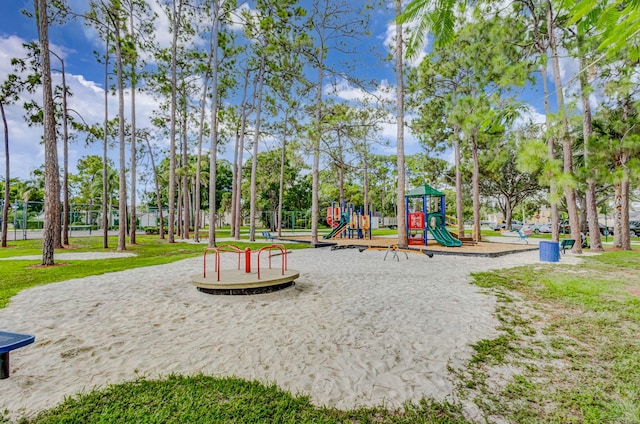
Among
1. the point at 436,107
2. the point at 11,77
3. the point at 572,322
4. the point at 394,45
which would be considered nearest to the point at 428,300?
the point at 572,322

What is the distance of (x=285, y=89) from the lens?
733 inches

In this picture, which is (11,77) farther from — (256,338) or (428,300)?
(428,300)

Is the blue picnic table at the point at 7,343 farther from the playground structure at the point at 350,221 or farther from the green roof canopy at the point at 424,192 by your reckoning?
the playground structure at the point at 350,221

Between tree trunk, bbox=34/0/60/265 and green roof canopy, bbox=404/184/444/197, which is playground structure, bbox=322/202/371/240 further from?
tree trunk, bbox=34/0/60/265

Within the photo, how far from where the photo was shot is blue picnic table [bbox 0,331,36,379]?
242cm

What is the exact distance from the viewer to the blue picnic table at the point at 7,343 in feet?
7.96

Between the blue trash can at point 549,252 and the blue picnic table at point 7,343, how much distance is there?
12.7m

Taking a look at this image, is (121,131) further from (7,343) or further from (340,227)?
(7,343)

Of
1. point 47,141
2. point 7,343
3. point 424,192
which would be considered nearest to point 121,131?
point 47,141

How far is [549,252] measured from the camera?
408 inches

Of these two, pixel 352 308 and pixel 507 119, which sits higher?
pixel 507 119

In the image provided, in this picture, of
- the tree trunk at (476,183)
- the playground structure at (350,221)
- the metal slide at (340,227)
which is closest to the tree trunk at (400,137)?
the tree trunk at (476,183)

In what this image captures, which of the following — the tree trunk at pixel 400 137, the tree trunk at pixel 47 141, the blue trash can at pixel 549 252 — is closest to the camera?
the tree trunk at pixel 47 141

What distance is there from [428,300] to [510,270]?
474 centimetres
